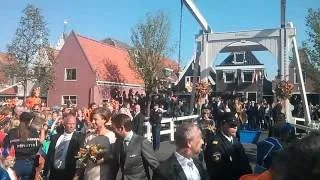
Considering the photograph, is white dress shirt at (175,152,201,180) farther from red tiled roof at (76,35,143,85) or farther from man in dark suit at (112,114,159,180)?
red tiled roof at (76,35,143,85)

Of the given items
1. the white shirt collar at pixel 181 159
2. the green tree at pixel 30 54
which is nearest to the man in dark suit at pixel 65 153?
the white shirt collar at pixel 181 159

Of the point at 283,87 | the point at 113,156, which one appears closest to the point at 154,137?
the point at 283,87

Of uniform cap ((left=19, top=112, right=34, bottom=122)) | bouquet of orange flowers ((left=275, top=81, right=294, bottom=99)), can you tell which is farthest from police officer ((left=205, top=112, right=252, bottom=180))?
bouquet of orange flowers ((left=275, top=81, right=294, bottom=99))

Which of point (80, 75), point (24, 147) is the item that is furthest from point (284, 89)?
point (80, 75)

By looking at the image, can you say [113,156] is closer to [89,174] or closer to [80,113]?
[89,174]

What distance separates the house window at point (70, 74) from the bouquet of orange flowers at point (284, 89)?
99.7 ft

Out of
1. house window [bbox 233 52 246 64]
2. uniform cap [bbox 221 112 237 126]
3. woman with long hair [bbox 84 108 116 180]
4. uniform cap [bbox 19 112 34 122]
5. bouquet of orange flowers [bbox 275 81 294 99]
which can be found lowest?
woman with long hair [bbox 84 108 116 180]

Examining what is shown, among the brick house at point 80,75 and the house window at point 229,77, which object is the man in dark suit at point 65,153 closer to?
the brick house at point 80,75

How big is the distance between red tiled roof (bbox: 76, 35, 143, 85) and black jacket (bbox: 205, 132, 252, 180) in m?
40.1

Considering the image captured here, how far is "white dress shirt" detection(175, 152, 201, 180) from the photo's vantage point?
432 cm

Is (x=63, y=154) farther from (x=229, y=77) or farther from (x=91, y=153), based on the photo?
(x=229, y=77)

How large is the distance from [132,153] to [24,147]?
252 cm

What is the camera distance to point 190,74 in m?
56.4

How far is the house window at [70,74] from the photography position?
1789 inches
